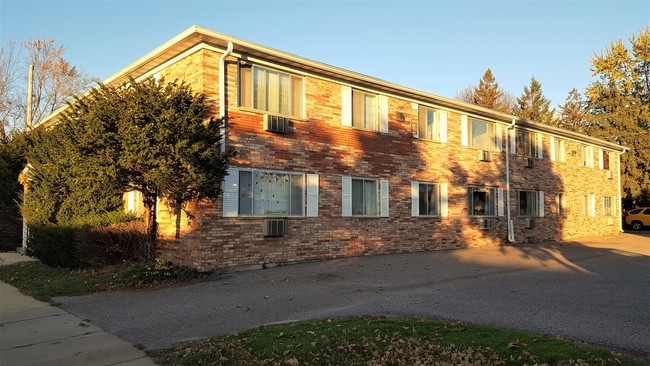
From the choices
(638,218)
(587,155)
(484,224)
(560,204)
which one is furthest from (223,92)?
(638,218)

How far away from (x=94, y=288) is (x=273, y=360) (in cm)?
641

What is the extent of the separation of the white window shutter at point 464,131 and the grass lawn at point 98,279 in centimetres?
1178

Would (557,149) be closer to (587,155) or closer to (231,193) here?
(587,155)

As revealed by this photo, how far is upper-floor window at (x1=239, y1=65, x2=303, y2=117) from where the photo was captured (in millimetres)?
12430

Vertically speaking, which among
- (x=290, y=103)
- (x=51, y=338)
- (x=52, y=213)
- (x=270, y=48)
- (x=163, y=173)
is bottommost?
(x=51, y=338)

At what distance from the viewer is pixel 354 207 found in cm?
1473

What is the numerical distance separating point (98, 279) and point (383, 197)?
861 cm

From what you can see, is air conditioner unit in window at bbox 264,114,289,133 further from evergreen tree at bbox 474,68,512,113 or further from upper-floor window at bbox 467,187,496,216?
evergreen tree at bbox 474,68,512,113

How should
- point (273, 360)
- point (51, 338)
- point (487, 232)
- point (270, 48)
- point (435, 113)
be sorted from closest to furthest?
1. point (273, 360)
2. point (51, 338)
3. point (270, 48)
4. point (435, 113)
5. point (487, 232)

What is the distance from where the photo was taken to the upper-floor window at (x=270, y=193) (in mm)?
12141

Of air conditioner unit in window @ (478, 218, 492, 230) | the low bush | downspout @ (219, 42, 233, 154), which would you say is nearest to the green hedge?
the low bush

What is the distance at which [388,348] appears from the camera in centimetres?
511

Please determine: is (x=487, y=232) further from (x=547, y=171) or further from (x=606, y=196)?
(x=606, y=196)

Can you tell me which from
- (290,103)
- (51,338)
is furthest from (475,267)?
(51,338)
